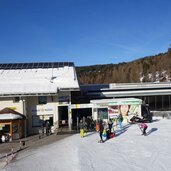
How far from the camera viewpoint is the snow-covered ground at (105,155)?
14992 mm

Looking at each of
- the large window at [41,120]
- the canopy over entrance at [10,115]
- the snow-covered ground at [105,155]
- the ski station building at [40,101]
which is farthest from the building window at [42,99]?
the snow-covered ground at [105,155]

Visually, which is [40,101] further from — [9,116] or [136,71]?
[136,71]

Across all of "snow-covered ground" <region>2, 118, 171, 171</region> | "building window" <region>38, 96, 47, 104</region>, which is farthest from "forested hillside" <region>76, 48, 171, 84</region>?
"snow-covered ground" <region>2, 118, 171, 171</region>

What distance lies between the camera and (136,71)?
573 ft

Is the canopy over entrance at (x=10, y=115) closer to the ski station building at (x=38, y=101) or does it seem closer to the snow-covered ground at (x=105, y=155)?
the ski station building at (x=38, y=101)

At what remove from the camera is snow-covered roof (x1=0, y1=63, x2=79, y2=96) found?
33.4 m

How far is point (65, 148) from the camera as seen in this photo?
66.3 feet

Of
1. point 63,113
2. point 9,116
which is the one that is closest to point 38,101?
point 63,113

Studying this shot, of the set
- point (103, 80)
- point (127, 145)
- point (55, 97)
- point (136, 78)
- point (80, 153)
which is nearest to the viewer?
point (80, 153)

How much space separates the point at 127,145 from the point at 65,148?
14.3ft

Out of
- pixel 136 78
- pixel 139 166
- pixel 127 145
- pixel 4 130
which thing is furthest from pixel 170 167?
pixel 136 78

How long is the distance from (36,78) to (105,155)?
23041 millimetres

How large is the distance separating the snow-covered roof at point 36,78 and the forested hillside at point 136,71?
111 meters

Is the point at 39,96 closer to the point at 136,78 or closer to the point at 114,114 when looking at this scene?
the point at 114,114
